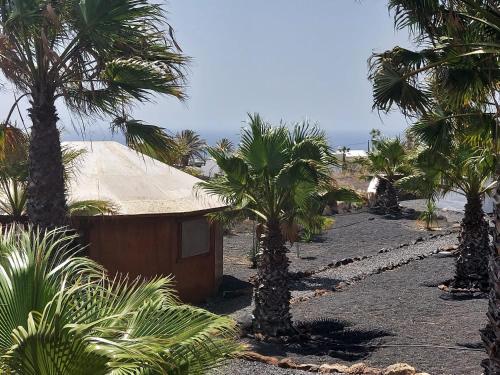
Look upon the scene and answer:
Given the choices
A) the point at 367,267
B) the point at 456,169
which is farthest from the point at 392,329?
the point at 367,267

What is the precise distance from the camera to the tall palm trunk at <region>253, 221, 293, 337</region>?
42.3 feet

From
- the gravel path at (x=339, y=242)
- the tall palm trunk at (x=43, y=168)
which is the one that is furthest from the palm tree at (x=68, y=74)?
the gravel path at (x=339, y=242)

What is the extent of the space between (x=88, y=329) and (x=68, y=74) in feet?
24.1

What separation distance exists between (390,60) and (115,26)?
398 cm

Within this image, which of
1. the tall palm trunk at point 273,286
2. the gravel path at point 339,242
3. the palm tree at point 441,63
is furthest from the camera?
the gravel path at point 339,242

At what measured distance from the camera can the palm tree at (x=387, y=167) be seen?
108 feet

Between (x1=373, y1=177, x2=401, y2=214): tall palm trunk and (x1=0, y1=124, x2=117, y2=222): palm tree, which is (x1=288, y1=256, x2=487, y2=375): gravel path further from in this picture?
(x1=373, y1=177, x2=401, y2=214): tall palm trunk

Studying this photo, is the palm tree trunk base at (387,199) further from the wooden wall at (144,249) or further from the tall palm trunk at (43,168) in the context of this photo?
the tall palm trunk at (43,168)

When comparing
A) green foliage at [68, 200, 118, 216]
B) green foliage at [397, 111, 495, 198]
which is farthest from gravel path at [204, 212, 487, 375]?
green foliage at [68, 200, 118, 216]

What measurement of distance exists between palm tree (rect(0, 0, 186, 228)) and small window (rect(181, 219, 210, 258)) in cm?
623

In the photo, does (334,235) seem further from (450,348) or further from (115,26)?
(115,26)

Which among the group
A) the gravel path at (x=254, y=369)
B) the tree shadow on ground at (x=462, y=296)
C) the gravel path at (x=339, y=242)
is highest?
the gravel path at (x=339, y=242)

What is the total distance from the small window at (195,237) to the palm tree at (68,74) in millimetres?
6232

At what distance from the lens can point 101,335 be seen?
4.15m
